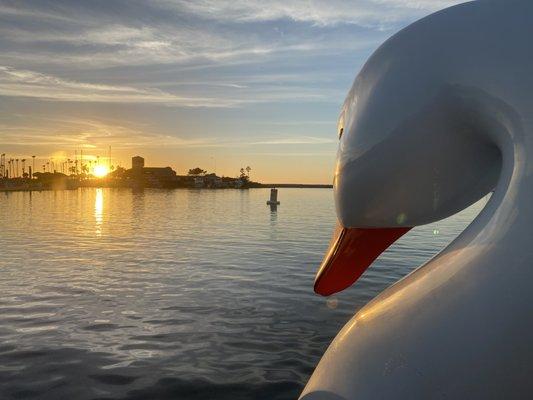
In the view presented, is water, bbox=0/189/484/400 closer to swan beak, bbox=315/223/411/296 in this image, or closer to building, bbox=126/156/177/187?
swan beak, bbox=315/223/411/296

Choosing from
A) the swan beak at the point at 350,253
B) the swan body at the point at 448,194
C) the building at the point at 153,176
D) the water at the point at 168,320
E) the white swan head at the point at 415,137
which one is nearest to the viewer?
the swan body at the point at 448,194

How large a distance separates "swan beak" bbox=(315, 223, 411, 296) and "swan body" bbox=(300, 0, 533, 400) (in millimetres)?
181

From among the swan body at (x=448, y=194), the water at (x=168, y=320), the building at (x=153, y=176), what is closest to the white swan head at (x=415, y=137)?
the swan body at (x=448, y=194)

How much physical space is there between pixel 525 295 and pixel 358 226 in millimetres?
1003

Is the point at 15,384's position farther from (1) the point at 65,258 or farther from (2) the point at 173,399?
(1) the point at 65,258

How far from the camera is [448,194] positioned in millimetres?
2355

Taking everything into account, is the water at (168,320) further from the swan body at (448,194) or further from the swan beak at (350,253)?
the swan body at (448,194)

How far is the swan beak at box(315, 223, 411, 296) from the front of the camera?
2.72 meters

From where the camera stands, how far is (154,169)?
196 meters

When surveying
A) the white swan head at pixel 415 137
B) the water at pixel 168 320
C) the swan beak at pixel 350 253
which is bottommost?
the water at pixel 168 320

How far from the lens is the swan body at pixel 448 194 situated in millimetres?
1776

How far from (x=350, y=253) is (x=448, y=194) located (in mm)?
626

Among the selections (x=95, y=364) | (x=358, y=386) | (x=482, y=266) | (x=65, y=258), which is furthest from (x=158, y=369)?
(x=65, y=258)

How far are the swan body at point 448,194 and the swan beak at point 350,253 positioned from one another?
0.18 meters
